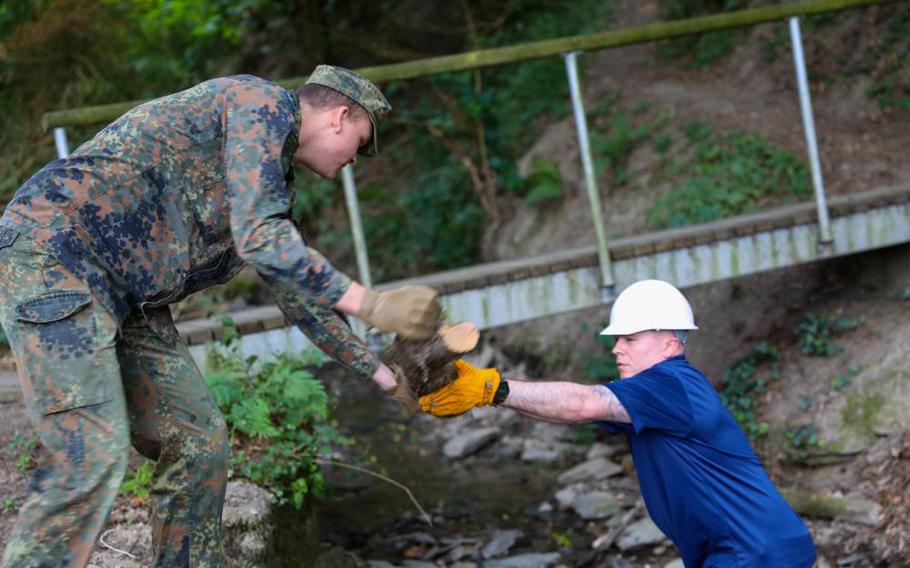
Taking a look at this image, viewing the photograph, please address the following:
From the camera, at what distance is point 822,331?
24.7 feet

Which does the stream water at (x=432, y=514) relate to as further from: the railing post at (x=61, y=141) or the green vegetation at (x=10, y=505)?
the railing post at (x=61, y=141)

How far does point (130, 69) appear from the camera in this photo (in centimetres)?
1029

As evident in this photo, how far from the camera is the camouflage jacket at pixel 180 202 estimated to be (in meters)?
2.79

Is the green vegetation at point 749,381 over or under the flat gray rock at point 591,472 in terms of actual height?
over

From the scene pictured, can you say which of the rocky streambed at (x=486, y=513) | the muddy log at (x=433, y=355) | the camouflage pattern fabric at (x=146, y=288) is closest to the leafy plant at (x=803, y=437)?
the rocky streambed at (x=486, y=513)

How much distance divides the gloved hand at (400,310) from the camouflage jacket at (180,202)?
10 centimetres

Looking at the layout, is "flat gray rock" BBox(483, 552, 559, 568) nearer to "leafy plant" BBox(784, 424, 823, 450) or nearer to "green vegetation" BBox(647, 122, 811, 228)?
"leafy plant" BBox(784, 424, 823, 450)

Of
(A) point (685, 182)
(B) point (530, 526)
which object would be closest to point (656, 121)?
(A) point (685, 182)

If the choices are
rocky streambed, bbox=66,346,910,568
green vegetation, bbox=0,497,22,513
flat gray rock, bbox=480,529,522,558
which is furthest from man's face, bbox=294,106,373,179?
flat gray rock, bbox=480,529,522,558

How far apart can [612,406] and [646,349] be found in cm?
36

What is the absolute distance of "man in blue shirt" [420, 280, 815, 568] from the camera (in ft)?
10.8

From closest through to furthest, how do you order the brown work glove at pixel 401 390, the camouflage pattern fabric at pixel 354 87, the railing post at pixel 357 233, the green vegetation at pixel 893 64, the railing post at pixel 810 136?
the camouflage pattern fabric at pixel 354 87
the brown work glove at pixel 401 390
the railing post at pixel 357 233
the railing post at pixel 810 136
the green vegetation at pixel 893 64

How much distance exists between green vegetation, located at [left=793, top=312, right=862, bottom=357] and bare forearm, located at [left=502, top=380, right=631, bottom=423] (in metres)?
4.54

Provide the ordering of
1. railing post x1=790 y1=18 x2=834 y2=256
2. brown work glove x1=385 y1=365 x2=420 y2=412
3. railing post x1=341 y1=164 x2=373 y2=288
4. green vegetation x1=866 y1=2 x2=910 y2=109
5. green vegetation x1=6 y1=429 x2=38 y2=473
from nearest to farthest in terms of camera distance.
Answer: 1. brown work glove x1=385 y1=365 x2=420 y2=412
2. green vegetation x1=6 y1=429 x2=38 y2=473
3. railing post x1=341 y1=164 x2=373 y2=288
4. railing post x1=790 y1=18 x2=834 y2=256
5. green vegetation x1=866 y1=2 x2=910 y2=109
